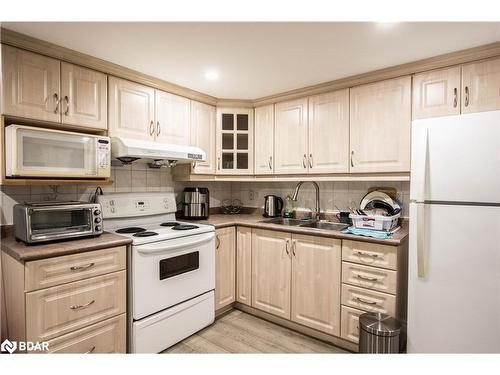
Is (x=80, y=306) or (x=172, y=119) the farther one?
(x=172, y=119)

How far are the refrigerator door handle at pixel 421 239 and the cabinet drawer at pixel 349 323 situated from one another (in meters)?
0.55

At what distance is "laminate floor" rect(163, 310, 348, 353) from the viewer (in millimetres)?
2086

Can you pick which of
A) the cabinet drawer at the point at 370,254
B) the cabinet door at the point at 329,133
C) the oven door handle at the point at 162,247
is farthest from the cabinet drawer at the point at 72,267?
the cabinet door at the point at 329,133

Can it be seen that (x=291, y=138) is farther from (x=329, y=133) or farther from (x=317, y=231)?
(x=317, y=231)

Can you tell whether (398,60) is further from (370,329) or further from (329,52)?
(370,329)

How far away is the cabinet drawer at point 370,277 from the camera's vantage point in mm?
1862

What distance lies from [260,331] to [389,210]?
1472 millimetres

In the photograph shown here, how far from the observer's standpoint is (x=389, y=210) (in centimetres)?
227

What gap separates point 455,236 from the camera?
5.25 feet

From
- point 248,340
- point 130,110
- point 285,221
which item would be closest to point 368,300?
point 248,340

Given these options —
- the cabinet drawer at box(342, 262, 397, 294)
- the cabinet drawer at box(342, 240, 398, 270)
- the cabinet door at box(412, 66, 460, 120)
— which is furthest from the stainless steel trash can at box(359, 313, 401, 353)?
the cabinet door at box(412, 66, 460, 120)

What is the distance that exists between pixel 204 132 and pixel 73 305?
183 cm

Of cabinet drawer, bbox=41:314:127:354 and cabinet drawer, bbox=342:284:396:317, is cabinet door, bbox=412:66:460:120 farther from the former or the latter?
cabinet drawer, bbox=41:314:127:354

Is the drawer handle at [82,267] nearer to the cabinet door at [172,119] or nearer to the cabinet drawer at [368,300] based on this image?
the cabinet door at [172,119]
